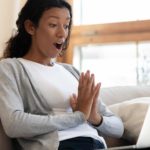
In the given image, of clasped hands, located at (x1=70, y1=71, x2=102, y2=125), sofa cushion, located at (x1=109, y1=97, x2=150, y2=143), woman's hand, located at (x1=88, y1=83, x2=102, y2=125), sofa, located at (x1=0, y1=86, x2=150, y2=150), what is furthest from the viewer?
sofa, located at (x1=0, y1=86, x2=150, y2=150)

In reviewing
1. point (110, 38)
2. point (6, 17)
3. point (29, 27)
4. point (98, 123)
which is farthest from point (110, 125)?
point (6, 17)

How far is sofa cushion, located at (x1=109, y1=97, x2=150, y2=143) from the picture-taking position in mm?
1524

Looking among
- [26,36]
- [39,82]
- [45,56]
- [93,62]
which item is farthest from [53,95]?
[93,62]

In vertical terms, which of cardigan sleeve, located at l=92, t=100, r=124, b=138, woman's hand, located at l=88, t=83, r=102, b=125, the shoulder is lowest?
cardigan sleeve, located at l=92, t=100, r=124, b=138

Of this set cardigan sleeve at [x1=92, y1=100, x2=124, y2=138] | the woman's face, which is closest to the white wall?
the woman's face

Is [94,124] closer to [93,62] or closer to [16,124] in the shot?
[16,124]

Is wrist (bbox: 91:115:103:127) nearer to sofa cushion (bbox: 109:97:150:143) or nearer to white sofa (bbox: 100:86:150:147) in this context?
sofa cushion (bbox: 109:97:150:143)

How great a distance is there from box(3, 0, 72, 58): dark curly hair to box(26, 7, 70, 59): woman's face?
24 mm

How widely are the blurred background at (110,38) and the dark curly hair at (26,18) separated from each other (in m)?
0.88

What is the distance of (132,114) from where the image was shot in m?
1.59

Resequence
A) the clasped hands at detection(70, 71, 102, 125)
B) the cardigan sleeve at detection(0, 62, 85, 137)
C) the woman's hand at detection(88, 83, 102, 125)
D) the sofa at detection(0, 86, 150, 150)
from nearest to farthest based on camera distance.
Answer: the cardigan sleeve at detection(0, 62, 85, 137) < the clasped hands at detection(70, 71, 102, 125) < the woman's hand at detection(88, 83, 102, 125) < the sofa at detection(0, 86, 150, 150)

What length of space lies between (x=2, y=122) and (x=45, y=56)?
38 cm

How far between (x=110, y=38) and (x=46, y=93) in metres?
1.29

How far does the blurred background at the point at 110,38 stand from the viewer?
2.45 meters
